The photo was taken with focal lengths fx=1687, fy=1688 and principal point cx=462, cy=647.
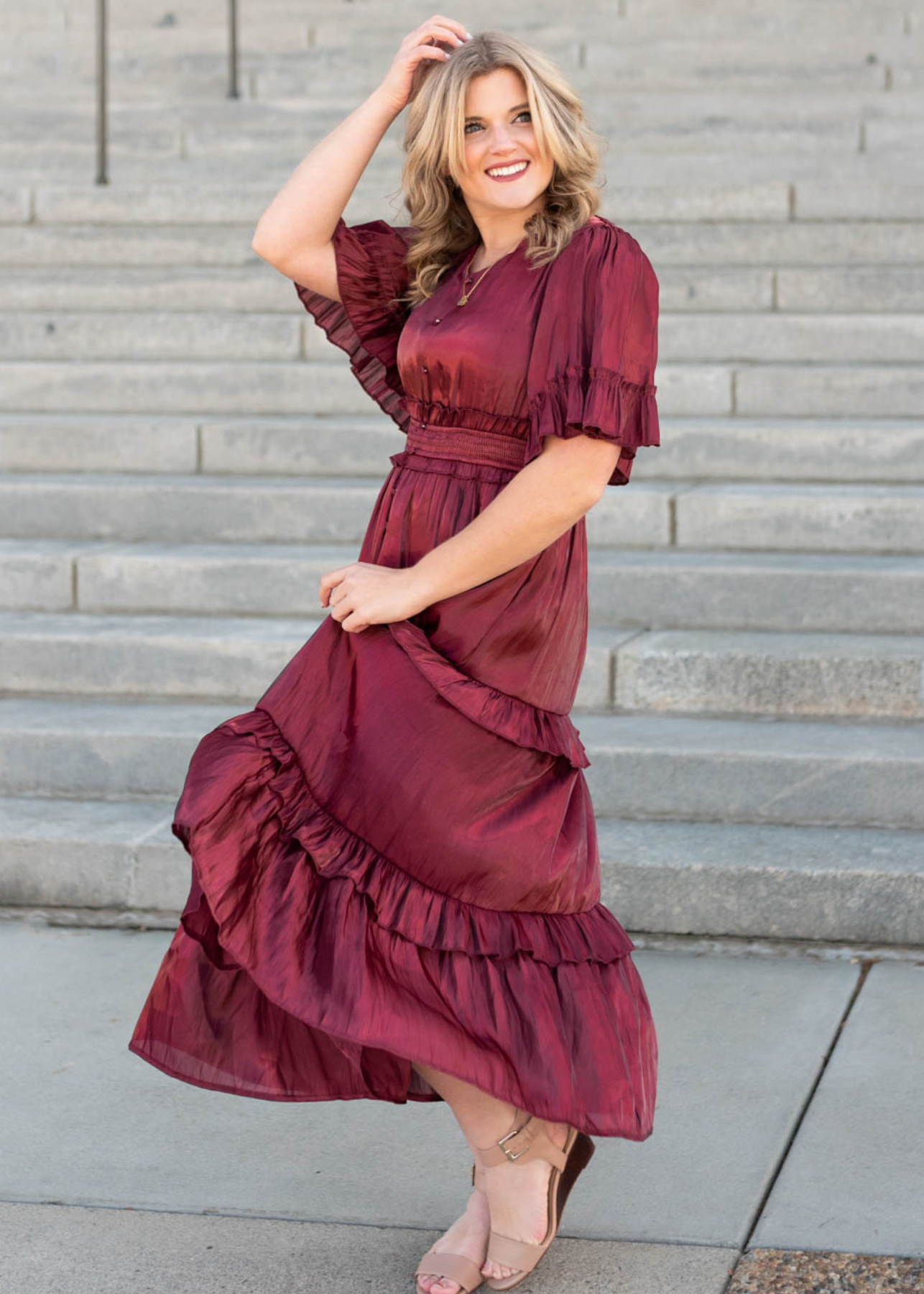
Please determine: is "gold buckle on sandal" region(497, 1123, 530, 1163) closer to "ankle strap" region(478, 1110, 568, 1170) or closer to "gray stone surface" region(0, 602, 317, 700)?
"ankle strap" region(478, 1110, 568, 1170)

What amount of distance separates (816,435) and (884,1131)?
2.97 metres

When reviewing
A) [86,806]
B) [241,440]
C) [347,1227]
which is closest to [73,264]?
[241,440]

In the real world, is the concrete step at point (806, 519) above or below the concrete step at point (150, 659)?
above

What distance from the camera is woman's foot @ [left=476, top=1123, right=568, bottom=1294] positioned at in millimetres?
2555

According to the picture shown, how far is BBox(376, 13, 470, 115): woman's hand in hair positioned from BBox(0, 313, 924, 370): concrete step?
346 cm

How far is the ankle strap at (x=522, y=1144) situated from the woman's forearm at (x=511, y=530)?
80cm

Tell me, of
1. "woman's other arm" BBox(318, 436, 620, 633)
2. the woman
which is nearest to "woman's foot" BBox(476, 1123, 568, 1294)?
the woman

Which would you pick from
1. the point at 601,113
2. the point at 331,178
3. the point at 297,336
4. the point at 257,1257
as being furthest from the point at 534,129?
the point at 601,113

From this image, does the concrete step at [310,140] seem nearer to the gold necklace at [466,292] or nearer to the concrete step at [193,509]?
the concrete step at [193,509]

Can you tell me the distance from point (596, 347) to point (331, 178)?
1.90ft

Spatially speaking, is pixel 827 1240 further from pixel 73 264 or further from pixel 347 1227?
pixel 73 264

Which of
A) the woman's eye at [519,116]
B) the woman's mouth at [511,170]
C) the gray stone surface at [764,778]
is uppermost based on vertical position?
the woman's eye at [519,116]

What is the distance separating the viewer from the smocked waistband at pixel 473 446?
2535mm

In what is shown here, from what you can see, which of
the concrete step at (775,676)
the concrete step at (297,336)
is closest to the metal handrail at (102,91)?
the concrete step at (297,336)
